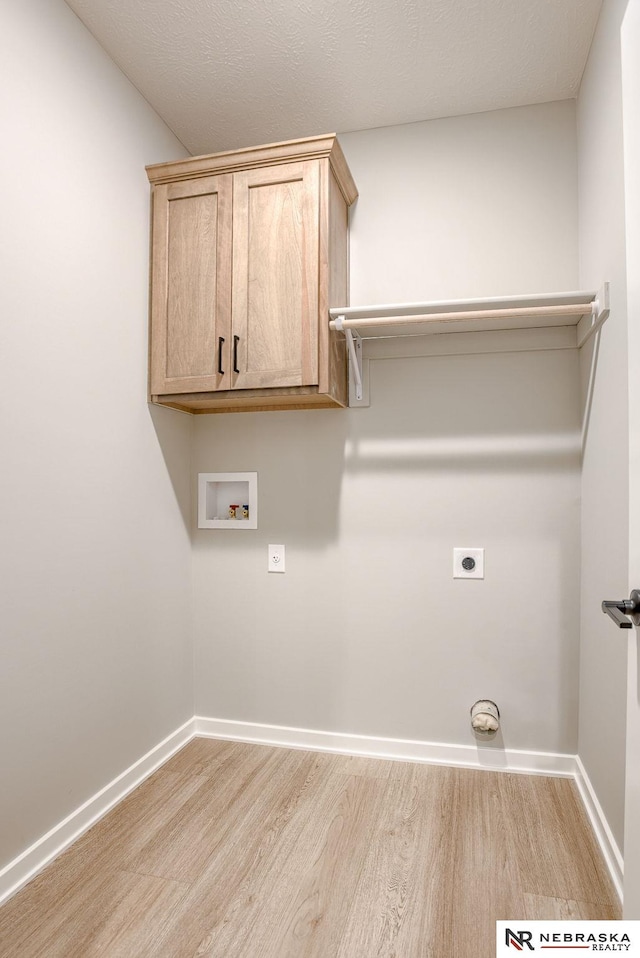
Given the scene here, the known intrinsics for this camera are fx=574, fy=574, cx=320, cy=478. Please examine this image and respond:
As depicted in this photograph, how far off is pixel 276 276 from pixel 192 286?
1.16ft

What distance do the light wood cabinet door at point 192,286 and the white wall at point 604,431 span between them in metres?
1.31

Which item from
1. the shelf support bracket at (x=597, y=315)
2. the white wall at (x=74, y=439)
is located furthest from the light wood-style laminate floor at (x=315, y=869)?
the shelf support bracket at (x=597, y=315)

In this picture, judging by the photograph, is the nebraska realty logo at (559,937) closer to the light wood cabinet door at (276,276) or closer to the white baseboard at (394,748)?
the white baseboard at (394,748)

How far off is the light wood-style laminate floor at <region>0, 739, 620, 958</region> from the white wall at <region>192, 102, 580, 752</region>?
1.12 ft

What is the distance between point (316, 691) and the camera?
251cm

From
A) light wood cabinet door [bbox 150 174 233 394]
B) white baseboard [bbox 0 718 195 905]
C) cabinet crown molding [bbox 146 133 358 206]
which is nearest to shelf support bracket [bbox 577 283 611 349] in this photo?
cabinet crown molding [bbox 146 133 358 206]

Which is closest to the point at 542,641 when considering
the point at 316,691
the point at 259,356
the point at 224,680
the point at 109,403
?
the point at 316,691

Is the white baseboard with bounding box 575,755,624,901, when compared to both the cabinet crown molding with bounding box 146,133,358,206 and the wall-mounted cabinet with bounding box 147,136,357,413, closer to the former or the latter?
the wall-mounted cabinet with bounding box 147,136,357,413

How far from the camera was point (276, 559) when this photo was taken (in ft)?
8.39

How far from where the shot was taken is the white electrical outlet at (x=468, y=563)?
2.33m

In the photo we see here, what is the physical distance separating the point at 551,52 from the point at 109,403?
199 centimetres

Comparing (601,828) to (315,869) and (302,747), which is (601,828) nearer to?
(315,869)

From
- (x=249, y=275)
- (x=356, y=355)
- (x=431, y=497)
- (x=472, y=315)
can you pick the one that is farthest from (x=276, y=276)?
(x=431, y=497)

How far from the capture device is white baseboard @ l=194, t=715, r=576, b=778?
7.42ft
